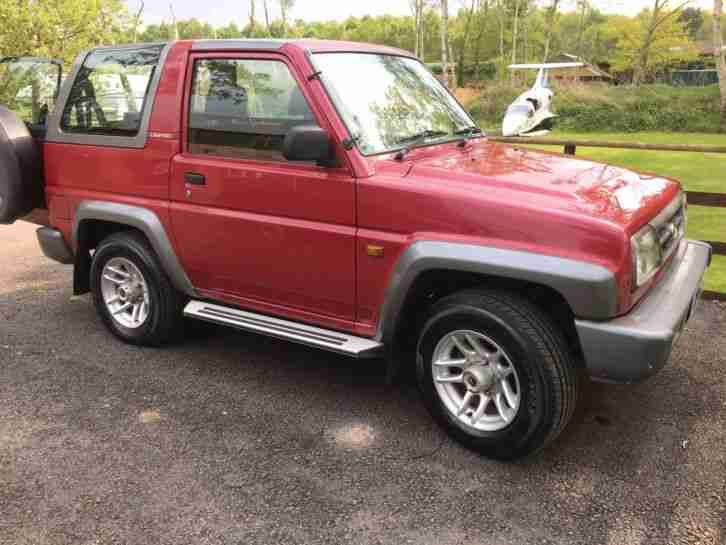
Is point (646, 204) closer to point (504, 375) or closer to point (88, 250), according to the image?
point (504, 375)

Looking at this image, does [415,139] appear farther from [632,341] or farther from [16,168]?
[16,168]

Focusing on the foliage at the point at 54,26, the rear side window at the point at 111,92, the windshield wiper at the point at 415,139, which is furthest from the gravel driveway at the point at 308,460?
the foliage at the point at 54,26

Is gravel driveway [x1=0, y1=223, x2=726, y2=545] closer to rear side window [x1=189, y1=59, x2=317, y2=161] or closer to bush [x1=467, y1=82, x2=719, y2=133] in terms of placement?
rear side window [x1=189, y1=59, x2=317, y2=161]

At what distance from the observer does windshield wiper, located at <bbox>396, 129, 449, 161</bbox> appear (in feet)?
11.9

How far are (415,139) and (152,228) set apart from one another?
1776 millimetres

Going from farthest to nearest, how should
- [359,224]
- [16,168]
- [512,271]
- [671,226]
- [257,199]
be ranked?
[16,168], [257,199], [671,226], [359,224], [512,271]

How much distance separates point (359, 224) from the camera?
11.5 feet

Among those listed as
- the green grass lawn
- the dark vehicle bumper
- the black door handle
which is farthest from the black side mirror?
the green grass lawn

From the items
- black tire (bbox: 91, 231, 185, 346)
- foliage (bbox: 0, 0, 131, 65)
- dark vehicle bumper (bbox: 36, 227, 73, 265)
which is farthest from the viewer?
foliage (bbox: 0, 0, 131, 65)

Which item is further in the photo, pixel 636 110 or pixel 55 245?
pixel 636 110

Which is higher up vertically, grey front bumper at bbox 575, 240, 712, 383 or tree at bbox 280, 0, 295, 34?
tree at bbox 280, 0, 295, 34

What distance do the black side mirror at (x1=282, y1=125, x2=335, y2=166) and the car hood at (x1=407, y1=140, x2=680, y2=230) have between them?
46 cm

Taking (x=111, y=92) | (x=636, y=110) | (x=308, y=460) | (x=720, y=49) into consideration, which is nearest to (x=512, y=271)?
(x=308, y=460)

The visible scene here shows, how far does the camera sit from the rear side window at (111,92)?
14.2ft
